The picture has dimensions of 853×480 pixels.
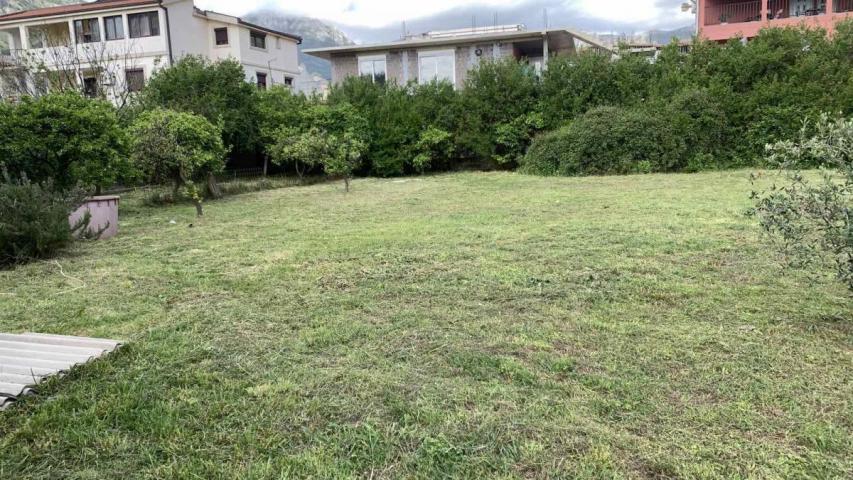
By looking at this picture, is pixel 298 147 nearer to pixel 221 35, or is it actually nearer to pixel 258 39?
pixel 221 35

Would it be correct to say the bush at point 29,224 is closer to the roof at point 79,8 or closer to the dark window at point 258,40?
the roof at point 79,8

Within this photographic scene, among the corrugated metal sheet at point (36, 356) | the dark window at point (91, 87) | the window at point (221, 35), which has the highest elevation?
the window at point (221, 35)

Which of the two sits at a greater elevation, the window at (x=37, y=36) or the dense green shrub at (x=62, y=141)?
the window at (x=37, y=36)

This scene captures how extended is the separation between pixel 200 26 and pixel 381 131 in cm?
1728

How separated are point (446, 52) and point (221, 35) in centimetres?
1297

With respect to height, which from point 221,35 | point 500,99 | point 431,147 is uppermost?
point 221,35

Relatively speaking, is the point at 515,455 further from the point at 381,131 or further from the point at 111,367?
the point at 381,131

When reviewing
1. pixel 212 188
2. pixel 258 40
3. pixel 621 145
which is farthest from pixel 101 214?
pixel 258 40

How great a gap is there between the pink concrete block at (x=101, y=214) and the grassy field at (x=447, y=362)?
1382 mm

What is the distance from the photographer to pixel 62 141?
28.1 feet

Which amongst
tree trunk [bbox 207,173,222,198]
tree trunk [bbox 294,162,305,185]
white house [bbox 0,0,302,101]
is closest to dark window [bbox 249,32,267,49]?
white house [bbox 0,0,302,101]

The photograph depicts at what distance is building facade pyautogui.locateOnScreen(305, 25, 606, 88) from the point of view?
23.3 meters

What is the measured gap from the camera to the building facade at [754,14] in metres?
25.0

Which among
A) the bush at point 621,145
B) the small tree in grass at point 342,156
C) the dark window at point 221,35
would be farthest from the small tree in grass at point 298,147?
the dark window at point 221,35
